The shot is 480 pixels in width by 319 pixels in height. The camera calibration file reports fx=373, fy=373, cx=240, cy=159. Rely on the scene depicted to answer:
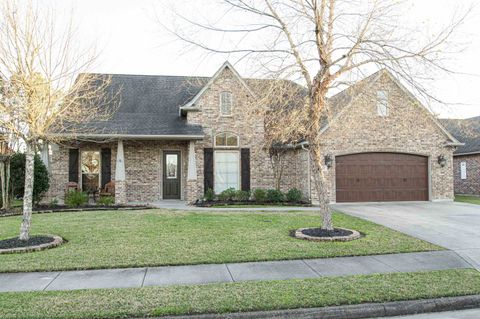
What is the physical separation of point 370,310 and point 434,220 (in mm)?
8496

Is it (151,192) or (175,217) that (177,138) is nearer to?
(151,192)

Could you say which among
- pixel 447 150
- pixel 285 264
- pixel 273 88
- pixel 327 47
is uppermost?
pixel 327 47

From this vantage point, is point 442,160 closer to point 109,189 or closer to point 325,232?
point 325,232

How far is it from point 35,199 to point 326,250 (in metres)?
12.6

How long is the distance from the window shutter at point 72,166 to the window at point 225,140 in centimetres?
657

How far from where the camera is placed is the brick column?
16.0 meters

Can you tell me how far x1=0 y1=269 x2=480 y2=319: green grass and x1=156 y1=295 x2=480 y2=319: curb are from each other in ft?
0.32

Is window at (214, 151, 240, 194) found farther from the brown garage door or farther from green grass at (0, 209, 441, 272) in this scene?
green grass at (0, 209, 441, 272)

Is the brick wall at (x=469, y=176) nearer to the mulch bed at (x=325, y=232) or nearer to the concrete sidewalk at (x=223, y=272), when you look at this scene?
the mulch bed at (x=325, y=232)

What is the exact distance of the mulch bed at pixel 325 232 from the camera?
953 centimetres

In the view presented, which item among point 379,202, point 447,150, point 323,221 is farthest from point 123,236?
point 447,150

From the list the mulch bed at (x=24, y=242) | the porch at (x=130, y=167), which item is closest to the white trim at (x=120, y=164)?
the porch at (x=130, y=167)

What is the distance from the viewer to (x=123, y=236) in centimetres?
954

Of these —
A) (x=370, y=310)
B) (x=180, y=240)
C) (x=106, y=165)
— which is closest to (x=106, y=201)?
(x=106, y=165)
